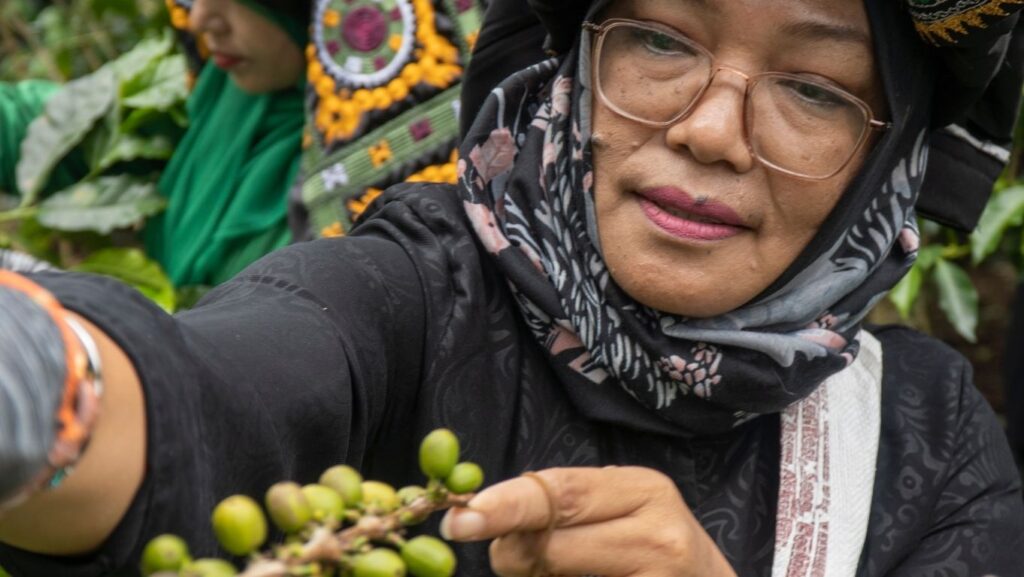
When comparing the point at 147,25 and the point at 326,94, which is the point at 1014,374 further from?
the point at 147,25

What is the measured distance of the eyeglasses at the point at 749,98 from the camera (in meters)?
1.74

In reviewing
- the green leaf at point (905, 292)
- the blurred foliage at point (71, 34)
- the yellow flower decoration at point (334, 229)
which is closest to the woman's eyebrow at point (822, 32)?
the yellow flower decoration at point (334, 229)

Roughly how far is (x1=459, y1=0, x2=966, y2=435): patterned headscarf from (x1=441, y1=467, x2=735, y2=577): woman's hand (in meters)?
0.29

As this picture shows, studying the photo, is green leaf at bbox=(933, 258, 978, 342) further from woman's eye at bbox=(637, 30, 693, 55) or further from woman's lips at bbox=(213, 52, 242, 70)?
woman's eye at bbox=(637, 30, 693, 55)

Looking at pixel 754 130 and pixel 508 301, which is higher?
pixel 754 130

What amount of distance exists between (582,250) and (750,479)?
376 mm

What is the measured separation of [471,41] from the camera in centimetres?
271

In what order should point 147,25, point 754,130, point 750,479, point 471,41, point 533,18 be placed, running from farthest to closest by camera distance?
point 147,25, point 471,41, point 533,18, point 750,479, point 754,130

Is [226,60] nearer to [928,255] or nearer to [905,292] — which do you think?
[905,292]

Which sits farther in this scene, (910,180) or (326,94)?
(326,94)

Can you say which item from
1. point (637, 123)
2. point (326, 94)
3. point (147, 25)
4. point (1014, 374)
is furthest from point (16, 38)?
point (637, 123)

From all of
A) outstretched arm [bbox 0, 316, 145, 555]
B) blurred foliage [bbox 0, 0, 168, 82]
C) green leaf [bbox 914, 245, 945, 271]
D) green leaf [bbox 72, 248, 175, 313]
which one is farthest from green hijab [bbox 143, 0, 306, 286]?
outstretched arm [bbox 0, 316, 145, 555]

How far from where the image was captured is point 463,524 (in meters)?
1.13

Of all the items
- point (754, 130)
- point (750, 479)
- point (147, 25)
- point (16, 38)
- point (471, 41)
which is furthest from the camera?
point (16, 38)
